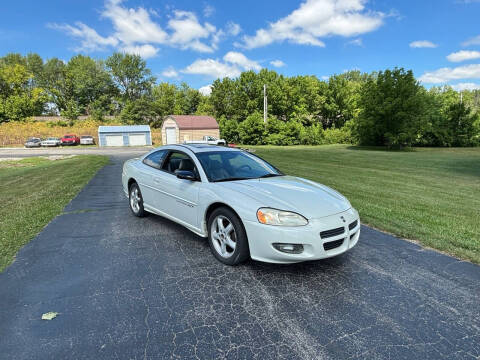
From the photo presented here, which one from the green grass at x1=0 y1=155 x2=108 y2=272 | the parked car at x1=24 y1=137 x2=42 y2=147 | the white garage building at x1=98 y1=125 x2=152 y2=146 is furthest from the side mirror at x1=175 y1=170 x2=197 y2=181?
the parked car at x1=24 y1=137 x2=42 y2=147

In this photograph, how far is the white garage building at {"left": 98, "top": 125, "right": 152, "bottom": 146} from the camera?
45531mm

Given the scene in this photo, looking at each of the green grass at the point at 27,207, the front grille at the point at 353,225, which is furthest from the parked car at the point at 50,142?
the front grille at the point at 353,225

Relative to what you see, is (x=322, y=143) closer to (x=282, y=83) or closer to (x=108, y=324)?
(x=282, y=83)

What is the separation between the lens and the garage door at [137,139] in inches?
1855

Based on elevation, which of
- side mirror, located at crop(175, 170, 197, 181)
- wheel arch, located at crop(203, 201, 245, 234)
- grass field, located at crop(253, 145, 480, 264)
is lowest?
grass field, located at crop(253, 145, 480, 264)

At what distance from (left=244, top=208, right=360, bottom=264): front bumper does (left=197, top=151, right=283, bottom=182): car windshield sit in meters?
1.10

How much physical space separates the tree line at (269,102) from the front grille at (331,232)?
103 feet

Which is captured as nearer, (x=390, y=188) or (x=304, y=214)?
(x=304, y=214)

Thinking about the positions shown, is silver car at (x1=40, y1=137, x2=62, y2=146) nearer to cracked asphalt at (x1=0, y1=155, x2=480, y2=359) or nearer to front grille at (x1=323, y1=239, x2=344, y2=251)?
cracked asphalt at (x1=0, y1=155, x2=480, y2=359)

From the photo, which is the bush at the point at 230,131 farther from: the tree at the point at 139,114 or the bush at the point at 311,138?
the tree at the point at 139,114

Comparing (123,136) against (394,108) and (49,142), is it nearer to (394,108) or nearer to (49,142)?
(49,142)

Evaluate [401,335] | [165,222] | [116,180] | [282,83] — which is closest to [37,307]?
[165,222]

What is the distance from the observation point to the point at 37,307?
2766 millimetres

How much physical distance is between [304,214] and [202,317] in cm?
151
